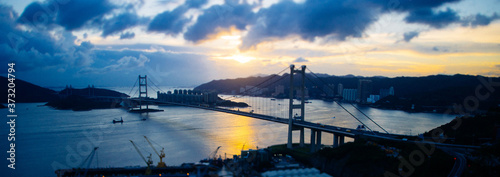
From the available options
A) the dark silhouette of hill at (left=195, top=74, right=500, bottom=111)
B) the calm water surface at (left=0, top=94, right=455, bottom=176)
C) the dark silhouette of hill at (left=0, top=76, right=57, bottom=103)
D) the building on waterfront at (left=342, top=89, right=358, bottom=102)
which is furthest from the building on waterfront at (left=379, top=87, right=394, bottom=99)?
the dark silhouette of hill at (left=0, top=76, right=57, bottom=103)

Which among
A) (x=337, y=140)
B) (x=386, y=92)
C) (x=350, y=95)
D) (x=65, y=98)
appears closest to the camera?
(x=337, y=140)

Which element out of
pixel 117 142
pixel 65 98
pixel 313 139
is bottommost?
pixel 117 142

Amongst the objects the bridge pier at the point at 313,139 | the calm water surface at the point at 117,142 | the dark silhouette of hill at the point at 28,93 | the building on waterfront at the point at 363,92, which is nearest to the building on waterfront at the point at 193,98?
the calm water surface at the point at 117,142

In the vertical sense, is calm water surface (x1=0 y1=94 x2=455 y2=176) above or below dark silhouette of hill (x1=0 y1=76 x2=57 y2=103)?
below

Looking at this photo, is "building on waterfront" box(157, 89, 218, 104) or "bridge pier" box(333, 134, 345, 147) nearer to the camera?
"bridge pier" box(333, 134, 345, 147)

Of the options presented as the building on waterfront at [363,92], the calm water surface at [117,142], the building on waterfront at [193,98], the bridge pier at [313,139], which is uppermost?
the building on waterfront at [363,92]

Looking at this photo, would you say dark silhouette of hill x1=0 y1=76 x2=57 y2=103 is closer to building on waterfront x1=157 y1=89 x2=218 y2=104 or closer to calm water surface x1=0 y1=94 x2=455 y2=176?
building on waterfront x1=157 y1=89 x2=218 y2=104

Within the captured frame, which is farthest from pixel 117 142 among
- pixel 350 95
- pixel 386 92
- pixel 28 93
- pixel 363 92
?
pixel 28 93

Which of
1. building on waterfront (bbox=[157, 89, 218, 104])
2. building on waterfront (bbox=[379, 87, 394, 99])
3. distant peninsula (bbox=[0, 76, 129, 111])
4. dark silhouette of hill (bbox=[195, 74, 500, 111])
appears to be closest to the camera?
dark silhouette of hill (bbox=[195, 74, 500, 111])

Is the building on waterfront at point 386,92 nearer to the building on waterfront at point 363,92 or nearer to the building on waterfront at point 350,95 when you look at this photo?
the building on waterfront at point 363,92

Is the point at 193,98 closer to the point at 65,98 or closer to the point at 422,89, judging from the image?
the point at 65,98
